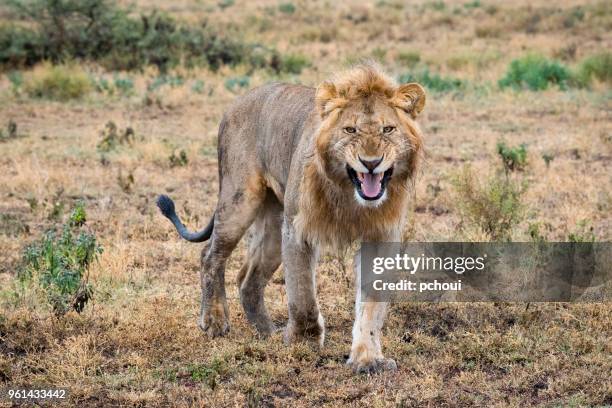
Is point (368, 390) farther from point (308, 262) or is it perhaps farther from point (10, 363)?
point (10, 363)

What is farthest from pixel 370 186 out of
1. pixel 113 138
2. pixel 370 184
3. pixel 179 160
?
pixel 113 138

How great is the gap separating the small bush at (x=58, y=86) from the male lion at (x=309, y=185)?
9.24 meters

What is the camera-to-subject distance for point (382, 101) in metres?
5.26

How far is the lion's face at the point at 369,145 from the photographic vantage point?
5035mm

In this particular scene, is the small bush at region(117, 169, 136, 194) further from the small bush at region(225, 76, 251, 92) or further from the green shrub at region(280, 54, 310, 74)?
the green shrub at region(280, 54, 310, 74)

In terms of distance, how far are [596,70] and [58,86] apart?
830 cm

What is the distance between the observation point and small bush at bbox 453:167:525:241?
8.12m

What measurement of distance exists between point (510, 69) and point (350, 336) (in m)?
12.3

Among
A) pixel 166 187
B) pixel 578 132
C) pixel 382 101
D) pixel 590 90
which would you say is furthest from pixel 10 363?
pixel 590 90

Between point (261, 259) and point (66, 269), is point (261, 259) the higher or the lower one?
the higher one

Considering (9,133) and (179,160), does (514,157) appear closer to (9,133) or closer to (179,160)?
(179,160)

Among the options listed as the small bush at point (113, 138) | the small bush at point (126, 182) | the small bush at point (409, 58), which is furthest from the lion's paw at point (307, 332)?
the small bush at point (409, 58)

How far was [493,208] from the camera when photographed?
8.20 metres

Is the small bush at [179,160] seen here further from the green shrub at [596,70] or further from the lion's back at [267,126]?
the green shrub at [596,70]
